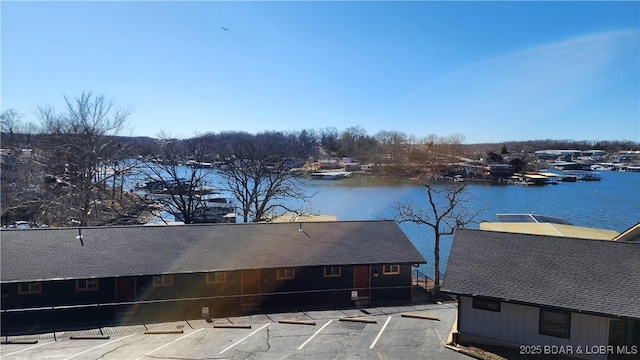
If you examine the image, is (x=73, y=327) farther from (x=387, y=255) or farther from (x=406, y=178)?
(x=406, y=178)

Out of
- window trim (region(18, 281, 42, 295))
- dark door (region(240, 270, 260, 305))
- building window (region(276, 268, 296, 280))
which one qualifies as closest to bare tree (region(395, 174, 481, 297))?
building window (region(276, 268, 296, 280))

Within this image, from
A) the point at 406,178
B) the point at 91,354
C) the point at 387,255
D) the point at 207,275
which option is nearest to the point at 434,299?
the point at 387,255

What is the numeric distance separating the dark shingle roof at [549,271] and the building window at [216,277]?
8895mm

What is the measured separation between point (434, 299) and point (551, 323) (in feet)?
25.2

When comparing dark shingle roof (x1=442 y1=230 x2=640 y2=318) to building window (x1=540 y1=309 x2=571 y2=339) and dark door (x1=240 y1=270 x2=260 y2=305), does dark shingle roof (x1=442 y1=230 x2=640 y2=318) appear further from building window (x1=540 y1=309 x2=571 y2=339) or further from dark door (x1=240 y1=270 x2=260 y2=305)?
dark door (x1=240 y1=270 x2=260 y2=305)

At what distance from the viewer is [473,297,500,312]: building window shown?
1313cm

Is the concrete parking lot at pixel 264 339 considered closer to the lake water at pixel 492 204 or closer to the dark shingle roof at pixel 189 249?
the dark shingle roof at pixel 189 249

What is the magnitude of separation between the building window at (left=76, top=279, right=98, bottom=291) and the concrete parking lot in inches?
90.1

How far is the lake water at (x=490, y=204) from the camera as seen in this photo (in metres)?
39.6

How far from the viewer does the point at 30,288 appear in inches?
642

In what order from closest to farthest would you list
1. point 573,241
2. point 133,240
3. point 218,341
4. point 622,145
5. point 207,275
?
point 218,341 → point 573,241 → point 207,275 → point 133,240 → point 622,145

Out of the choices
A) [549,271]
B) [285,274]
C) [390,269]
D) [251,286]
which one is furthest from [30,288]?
[549,271]

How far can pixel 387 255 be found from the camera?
19281 millimetres

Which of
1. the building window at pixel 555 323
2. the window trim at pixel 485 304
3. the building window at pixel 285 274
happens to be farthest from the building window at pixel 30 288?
the building window at pixel 555 323
